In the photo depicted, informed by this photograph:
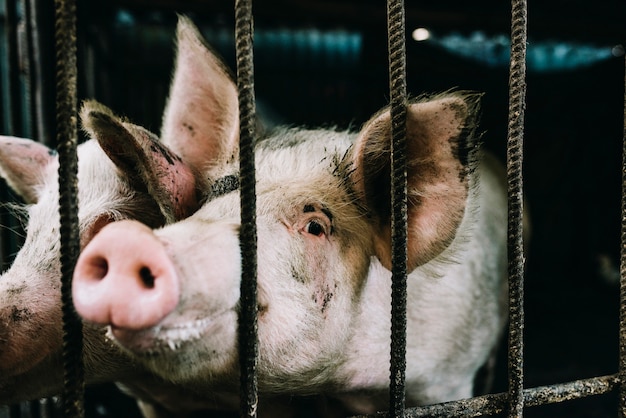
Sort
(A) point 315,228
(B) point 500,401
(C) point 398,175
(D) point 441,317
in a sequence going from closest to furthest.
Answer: (C) point 398,175 < (B) point 500,401 < (A) point 315,228 < (D) point 441,317

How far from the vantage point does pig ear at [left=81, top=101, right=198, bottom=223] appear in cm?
133

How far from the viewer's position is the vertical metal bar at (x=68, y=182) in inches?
39.8

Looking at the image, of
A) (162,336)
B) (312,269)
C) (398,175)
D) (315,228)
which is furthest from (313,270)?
(162,336)

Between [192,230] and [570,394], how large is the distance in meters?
1.16

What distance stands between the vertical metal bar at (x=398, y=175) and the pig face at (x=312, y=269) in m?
0.10

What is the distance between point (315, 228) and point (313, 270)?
13 cm

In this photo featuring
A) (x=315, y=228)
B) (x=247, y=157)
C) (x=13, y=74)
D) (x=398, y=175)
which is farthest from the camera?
(x=13, y=74)

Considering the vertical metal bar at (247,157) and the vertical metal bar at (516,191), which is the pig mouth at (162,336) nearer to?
the vertical metal bar at (247,157)

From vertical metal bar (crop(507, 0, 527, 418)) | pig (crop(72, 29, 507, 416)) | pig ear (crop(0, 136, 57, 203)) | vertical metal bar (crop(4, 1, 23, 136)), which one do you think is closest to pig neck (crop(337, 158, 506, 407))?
pig (crop(72, 29, 507, 416))

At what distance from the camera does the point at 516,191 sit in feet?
4.48

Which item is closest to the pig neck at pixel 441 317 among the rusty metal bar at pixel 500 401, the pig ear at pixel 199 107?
the rusty metal bar at pixel 500 401

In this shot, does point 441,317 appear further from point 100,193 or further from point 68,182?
point 68,182

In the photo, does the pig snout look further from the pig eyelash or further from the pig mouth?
the pig eyelash

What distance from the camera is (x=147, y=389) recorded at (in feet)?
7.07
